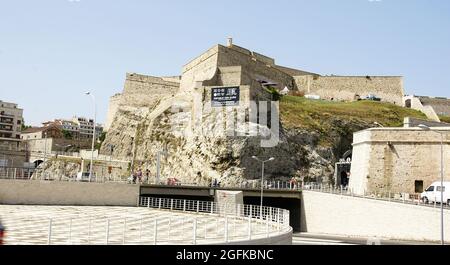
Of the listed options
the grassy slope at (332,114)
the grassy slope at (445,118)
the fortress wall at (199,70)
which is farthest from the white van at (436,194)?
the grassy slope at (445,118)

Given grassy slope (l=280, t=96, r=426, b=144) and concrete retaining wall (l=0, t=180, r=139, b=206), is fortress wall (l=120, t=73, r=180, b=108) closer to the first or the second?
grassy slope (l=280, t=96, r=426, b=144)

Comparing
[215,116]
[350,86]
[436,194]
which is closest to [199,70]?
[215,116]

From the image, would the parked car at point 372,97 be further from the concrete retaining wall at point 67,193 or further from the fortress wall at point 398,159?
the concrete retaining wall at point 67,193

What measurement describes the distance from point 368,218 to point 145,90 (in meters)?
53.9

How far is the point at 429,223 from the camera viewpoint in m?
32.0

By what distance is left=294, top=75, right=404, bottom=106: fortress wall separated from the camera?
91250mm

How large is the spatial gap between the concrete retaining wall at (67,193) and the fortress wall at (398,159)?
23.7m

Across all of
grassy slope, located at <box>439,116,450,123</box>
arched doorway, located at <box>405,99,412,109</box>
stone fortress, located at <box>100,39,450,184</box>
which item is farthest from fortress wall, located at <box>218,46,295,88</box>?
grassy slope, located at <box>439,116,450,123</box>

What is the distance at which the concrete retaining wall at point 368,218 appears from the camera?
32.3 m

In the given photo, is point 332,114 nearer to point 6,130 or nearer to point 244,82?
point 244,82

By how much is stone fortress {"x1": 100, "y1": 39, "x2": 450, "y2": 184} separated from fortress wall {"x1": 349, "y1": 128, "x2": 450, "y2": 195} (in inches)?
572
